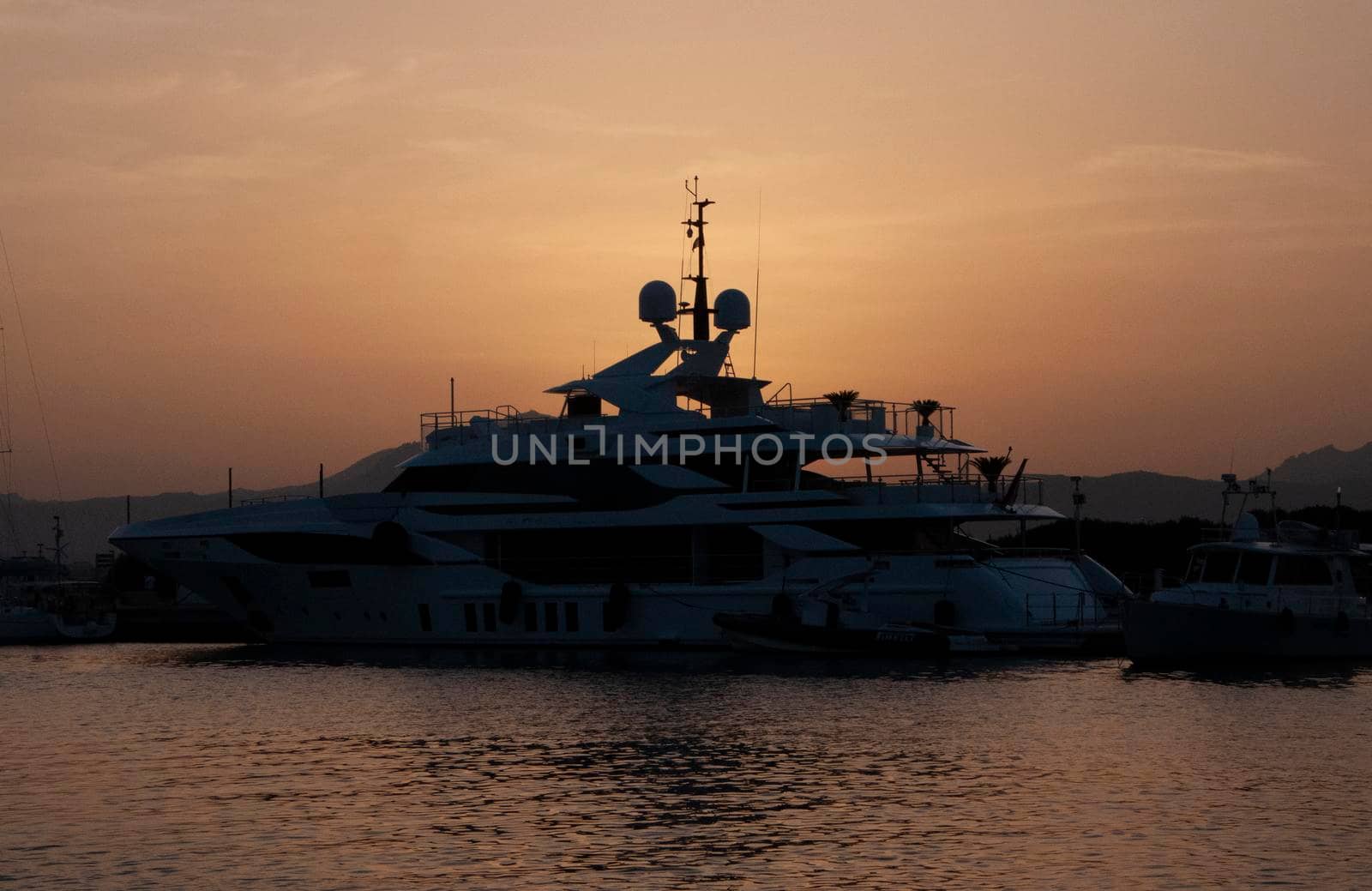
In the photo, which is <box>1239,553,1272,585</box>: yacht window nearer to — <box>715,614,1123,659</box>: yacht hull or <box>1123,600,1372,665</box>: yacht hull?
→ <box>1123,600,1372,665</box>: yacht hull

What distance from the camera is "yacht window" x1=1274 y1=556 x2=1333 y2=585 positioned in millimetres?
39969

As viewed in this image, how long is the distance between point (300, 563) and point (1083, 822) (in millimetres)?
30142

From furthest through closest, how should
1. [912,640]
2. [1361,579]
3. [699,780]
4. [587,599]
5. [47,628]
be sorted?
[47,628] → [587,599] → [1361,579] → [912,640] → [699,780]

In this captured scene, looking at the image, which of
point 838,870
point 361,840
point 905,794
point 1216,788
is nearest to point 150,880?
point 361,840

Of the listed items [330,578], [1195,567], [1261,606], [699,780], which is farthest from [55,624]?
[699,780]

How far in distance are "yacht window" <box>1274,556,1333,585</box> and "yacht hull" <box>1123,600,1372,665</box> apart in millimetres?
958

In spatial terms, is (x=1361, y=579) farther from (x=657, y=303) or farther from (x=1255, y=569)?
(x=657, y=303)

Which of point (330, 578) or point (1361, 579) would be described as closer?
point (1361, 579)

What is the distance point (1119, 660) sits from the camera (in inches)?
1657

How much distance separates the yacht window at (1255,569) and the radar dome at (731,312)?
15777 millimetres

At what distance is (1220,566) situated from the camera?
40500 mm

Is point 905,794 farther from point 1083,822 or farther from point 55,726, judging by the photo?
point 55,726

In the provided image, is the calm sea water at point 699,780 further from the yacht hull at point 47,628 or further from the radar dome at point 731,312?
the yacht hull at point 47,628

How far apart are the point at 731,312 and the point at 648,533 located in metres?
7.37
